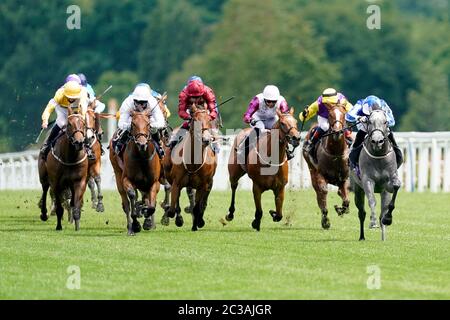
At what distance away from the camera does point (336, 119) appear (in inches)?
852

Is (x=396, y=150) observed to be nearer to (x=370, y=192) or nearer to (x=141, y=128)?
(x=370, y=192)

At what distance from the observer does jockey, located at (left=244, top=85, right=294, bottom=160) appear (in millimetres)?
21594

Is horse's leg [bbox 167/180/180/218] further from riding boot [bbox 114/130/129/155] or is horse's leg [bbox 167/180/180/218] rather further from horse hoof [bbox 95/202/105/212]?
horse hoof [bbox 95/202/105/212]

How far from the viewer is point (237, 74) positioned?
60750 millimetres

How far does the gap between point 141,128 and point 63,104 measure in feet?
6.85

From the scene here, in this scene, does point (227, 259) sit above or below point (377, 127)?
below

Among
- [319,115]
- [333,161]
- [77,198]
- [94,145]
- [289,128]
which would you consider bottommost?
[77,198]

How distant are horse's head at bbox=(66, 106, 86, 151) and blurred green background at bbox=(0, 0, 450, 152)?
2827 centimetres

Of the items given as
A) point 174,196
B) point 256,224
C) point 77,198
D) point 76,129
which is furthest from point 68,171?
point 256,224

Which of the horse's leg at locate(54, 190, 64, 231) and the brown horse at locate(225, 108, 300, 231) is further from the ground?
the brown horse at locate(225, 108, 300, 231)

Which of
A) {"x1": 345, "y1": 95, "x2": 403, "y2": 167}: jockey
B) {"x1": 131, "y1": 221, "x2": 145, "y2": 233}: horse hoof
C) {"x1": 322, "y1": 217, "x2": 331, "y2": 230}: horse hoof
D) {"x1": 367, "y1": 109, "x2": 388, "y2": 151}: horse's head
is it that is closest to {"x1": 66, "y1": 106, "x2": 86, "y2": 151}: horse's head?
{"x1": 131, "y1": 221, "x2": 145, "y2": 233}: horse hoof

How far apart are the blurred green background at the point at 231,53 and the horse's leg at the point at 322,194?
2692 cm

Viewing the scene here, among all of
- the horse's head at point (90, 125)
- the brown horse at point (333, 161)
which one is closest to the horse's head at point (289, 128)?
the brown horse at point (333, 161)
